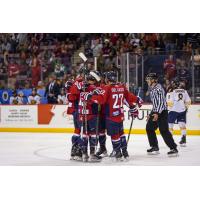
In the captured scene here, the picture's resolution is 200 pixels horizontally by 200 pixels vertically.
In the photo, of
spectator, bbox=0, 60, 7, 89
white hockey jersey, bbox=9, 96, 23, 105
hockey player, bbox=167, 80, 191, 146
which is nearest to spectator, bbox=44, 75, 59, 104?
white hockey jersey, bbox=9, 96, 23, 105

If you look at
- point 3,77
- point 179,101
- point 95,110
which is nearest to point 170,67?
point 179,101

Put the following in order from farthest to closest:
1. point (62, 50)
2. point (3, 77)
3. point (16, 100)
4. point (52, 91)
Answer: point (62, 50)
point (3, 77)
point (16, 100)
point (52, 91)

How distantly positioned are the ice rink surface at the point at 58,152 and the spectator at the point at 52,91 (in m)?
1.16

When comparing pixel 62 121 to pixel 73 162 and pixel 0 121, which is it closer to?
pixel 0 121

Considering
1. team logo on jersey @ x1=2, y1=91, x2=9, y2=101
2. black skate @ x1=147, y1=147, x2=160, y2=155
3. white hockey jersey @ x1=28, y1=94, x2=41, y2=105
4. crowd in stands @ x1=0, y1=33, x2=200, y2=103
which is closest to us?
black skate @ x1=147, y1=147, x2=160, y2=155

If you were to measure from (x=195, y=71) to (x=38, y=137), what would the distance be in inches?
139

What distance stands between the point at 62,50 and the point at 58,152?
17.8 ft

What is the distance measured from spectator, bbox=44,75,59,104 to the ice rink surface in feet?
3.82

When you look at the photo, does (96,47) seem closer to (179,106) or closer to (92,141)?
(179,106)

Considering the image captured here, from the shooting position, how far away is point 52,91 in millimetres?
12109

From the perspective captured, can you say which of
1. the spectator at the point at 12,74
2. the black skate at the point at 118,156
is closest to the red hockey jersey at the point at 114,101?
the black skate at the point at 118,156

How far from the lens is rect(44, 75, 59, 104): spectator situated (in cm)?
1202

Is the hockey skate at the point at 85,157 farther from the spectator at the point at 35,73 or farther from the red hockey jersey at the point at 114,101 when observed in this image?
the spectator at the point at 35,73

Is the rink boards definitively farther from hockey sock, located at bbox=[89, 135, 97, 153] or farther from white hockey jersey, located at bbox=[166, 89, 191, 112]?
hockey sock, located at bbox=[89, 135, 97, 153]
